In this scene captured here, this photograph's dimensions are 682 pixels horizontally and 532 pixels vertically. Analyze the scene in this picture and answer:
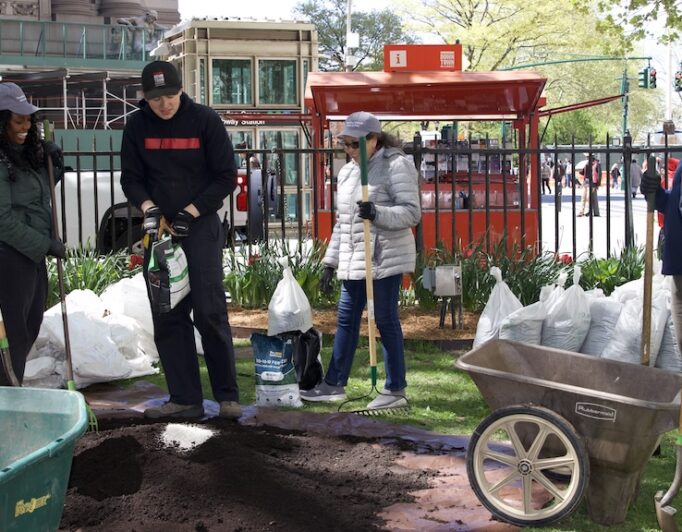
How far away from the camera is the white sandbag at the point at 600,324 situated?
6708 millimetres

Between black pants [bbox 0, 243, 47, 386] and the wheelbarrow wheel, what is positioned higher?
black pants [bbox 0, 243, 47, 386]

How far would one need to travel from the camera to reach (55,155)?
5.80 meters

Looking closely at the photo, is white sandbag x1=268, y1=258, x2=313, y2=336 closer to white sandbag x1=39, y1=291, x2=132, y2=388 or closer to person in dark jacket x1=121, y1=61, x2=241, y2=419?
person in dark jacket x1=121, y1=61, x2=241, y2=419

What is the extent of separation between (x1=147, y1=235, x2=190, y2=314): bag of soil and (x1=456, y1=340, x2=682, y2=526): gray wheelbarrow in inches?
75.1

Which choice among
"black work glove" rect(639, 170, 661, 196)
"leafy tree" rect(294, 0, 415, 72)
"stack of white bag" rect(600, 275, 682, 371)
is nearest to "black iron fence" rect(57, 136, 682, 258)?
"stack of white bag" rect(600, 275, 682, 371)

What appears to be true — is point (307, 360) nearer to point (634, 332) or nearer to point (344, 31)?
point (634, 332)

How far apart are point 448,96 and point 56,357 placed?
27.7 feet

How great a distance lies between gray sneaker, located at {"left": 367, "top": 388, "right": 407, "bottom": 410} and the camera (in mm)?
6567

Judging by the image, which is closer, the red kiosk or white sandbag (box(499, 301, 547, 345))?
white sandbag (box(499, 301, 547, 345))

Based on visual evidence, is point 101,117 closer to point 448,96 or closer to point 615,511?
point 448,96

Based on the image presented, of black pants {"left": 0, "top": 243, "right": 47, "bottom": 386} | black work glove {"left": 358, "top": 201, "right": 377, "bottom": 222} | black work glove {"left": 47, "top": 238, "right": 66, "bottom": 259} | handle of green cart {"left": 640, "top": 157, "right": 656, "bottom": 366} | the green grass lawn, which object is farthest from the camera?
black work glove {"left": 358, "top": 201, "right": 377, "bottom": 222}

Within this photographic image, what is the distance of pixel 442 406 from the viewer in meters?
6.76

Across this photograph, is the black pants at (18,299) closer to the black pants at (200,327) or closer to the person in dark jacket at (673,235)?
the black pants at (200,327)

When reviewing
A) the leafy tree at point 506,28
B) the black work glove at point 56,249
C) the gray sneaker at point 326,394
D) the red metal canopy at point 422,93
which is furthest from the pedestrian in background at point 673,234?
the leafy tree at point 506,28
